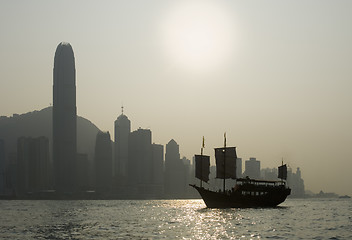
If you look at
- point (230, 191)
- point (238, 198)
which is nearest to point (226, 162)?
point (230, 191)

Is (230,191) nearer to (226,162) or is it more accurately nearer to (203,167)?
(226,162)

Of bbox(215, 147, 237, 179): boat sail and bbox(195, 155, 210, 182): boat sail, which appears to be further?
bbox(215, 147, 237, 179): boat sail

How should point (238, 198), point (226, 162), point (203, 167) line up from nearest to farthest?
point (203, 167) → point (238, 198) → point (226, 162)

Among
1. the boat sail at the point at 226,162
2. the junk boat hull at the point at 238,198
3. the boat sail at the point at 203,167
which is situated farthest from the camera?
the boat sail at the point at 226,162

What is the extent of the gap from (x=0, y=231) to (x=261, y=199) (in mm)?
84214

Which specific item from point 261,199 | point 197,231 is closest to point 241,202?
point 261,199

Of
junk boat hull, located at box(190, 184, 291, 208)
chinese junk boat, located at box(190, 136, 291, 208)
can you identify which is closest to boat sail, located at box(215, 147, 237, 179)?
chinese junk boat, located at box(190, 136, 291, 208)

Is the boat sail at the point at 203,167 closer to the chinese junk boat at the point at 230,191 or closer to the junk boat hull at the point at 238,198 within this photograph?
the chinese junk boat at the point at 230,191

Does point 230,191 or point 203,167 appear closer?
point 203,167

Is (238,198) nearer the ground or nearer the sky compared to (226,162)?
nearer the ground

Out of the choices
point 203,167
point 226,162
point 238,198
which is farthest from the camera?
point 226,162

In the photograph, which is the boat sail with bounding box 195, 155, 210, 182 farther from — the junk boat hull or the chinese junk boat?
the junk boat hull

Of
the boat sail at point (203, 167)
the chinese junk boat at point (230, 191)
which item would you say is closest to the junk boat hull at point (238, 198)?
the chinese junk boat at point (230, 191)

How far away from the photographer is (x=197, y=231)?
75812mm
